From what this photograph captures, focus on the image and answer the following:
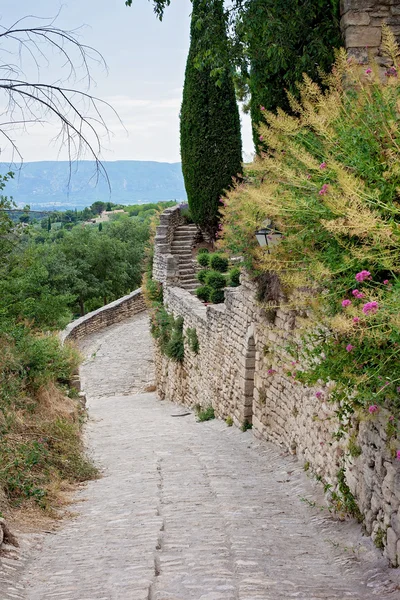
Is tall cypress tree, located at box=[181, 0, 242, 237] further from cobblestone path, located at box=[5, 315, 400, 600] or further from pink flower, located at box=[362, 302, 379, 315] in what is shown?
pink flower, located at box=[362, 302, 379, 315]

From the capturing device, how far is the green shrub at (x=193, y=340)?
13773 mm

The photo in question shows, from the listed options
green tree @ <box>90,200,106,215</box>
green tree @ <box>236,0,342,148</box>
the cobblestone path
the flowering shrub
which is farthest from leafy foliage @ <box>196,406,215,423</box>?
green tree @ <box>90,200,106,215</box>

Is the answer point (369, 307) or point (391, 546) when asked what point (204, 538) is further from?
point (369, 307)

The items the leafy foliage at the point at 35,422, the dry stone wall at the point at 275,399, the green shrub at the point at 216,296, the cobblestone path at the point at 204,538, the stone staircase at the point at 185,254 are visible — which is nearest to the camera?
the cobblestone path at the point at 204,538

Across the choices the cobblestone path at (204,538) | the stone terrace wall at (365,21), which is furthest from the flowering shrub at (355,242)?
the stone terrace wall at (365,21)

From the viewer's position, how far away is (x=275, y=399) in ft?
28.2

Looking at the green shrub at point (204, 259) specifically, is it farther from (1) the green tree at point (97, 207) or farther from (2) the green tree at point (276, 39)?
(1) the green tree at point (97, 207)

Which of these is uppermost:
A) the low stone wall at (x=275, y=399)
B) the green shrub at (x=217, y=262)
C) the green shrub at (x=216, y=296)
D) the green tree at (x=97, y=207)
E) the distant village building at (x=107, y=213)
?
the green tree at (x=97, y=207)

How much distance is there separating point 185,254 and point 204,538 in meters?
15.6

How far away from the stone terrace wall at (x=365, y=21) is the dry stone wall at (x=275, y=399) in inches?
138

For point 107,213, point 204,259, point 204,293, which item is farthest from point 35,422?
point 107,213

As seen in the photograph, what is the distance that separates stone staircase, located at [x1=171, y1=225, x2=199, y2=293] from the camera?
18.8m

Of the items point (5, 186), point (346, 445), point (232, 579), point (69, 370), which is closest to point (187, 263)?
point (69, 370)

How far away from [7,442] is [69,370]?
3.94 metres
